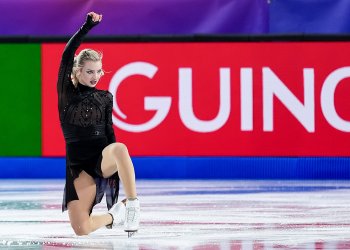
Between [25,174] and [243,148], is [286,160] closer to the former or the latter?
[243,148]

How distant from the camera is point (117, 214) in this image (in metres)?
5.73

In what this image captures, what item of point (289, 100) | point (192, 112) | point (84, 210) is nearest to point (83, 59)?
point (84, 210)

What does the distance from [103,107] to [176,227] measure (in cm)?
87

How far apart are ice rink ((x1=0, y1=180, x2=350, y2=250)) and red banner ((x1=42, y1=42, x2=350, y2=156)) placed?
1.91ft

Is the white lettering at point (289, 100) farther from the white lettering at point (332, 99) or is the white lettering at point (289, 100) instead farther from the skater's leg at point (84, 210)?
the skater's leg at point (84, 210)

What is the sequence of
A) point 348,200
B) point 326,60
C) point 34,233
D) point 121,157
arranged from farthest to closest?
point 326,60 → point 348,200 → point 34,233 → point 121,157

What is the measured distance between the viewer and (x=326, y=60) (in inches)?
422

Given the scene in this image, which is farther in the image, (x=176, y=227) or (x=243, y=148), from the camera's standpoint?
(x=243, y=148)

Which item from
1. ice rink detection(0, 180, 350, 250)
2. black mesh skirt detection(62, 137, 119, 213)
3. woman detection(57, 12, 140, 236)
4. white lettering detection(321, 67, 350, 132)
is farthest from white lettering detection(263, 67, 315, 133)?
black mesh skirt detection(62, 137, 119, 213)

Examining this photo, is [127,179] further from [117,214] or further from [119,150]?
[117,214]

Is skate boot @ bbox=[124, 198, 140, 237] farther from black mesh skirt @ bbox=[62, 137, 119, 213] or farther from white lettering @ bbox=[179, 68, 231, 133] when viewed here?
white lettering @ bbox=[179, 68, 231, 133]

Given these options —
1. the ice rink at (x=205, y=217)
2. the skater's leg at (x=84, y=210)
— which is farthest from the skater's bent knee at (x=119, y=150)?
the ice rink at (x=205, y=217)

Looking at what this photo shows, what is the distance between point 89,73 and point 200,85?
199 inches

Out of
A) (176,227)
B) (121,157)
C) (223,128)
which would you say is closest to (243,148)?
(223,128)
